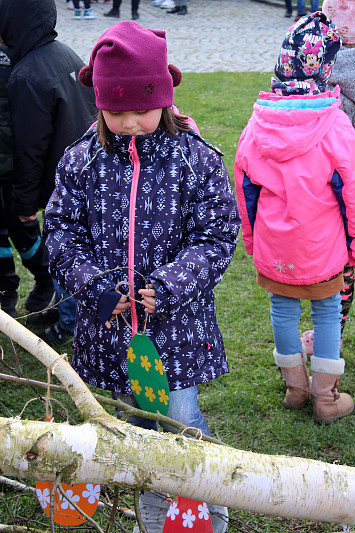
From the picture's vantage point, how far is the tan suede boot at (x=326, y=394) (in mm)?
2963

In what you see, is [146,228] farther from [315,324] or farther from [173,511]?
[315,324]

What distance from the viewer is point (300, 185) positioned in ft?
8.62

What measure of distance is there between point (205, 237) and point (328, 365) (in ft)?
3.74

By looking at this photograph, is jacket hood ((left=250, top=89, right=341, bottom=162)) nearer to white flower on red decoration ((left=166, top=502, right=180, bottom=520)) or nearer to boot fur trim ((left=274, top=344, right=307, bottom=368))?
boot fur trim ((left=274, top=344, right=307, bottom=368))

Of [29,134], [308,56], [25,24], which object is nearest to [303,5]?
[25,24]

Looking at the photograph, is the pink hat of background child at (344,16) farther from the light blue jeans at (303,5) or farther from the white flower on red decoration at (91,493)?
the light blue jeans at (303,5)

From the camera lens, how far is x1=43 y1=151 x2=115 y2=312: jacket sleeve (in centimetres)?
212

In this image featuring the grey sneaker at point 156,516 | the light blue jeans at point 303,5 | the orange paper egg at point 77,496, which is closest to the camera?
the orange paper egg at point 77,496

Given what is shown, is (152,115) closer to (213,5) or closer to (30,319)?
(30,319)

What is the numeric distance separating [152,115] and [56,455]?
1166mm

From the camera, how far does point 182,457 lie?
136 centimetres

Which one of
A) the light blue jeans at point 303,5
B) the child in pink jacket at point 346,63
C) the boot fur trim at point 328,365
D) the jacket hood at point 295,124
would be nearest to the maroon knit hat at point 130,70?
the jacket hood at point 295,124

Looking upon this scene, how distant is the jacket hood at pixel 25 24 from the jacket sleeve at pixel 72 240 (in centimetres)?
124

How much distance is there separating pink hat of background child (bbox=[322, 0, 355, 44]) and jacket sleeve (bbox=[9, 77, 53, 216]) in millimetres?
1443
